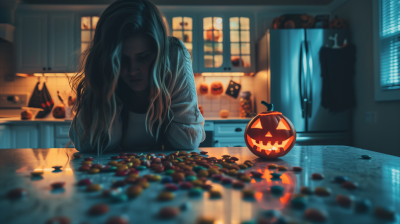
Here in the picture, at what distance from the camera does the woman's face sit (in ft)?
3.09

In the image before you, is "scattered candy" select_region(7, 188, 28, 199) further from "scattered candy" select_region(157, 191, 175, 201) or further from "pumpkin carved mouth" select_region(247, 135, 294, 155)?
"pumpkin carved mouth" select_region(247, 135, 294, 155)

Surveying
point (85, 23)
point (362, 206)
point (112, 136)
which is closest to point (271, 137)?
point (362, 206)

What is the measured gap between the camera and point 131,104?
3.67ft

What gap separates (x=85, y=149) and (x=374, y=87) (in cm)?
259

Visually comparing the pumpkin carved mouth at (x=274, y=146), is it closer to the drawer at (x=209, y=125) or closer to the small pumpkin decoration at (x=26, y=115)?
the drawer at (x=209, y=125)

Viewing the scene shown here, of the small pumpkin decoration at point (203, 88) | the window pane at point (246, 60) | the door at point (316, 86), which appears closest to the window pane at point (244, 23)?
the window pane at point (246, 60)

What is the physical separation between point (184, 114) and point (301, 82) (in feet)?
6.34

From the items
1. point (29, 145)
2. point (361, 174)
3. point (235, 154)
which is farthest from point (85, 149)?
point (29, 145)

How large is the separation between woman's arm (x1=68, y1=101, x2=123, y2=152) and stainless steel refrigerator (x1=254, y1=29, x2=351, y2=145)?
1918mm

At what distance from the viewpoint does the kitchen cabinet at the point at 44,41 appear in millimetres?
2898

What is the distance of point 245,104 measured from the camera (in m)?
3.01

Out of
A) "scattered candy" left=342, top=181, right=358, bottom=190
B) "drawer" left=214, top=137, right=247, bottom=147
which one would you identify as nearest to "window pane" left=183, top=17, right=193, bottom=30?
"drawer" left=214, top=137, right=247, bottom=147

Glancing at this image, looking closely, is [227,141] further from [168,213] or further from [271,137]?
[168,213]

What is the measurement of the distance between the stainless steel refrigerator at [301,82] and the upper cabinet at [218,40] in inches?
19.2
